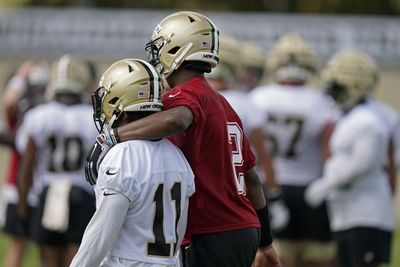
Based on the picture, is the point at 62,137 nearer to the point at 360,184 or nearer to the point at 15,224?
the point at 15,224

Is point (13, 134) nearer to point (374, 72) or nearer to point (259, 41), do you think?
point (374, 72)

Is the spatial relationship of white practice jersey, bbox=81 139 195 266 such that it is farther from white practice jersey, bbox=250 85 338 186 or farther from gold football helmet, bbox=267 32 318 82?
gold football helmet, bbox=267 32 318 82

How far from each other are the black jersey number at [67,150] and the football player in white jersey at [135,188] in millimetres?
3228

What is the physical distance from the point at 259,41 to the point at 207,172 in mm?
10512

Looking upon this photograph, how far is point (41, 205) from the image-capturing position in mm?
8641

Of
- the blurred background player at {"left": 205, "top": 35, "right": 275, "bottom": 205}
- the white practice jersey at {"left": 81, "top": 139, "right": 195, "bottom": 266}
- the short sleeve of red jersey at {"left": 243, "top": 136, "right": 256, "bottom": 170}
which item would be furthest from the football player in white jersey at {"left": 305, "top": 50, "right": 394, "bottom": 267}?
the white practice jersey at {"left": 81, "top": 139, "right": 195, "bottom": 266}

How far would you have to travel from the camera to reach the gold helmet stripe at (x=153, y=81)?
203 inches

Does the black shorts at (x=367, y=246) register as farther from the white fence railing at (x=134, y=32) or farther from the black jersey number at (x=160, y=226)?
the white fence railing at (x=134, y=32)

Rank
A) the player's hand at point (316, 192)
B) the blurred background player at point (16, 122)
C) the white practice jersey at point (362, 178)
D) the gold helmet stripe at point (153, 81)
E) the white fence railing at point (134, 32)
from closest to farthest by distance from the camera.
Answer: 1. the gold helmet stripe at point (153, 81)
2. the white practice jersey at point (362, 178)
3. the player's hand at point (316, 192)
4. the blurred background player at point (16, 122)
5. the white fence railing at point (134, 32)

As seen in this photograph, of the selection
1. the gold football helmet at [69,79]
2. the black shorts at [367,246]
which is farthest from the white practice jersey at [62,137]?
the black shorts at [367,246]

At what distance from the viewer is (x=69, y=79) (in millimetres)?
8586

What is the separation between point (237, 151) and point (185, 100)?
0.45 meters

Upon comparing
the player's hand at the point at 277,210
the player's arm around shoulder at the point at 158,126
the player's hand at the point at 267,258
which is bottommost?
the player's hand at the point at 277,210

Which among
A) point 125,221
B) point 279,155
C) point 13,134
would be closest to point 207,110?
point 125,221
